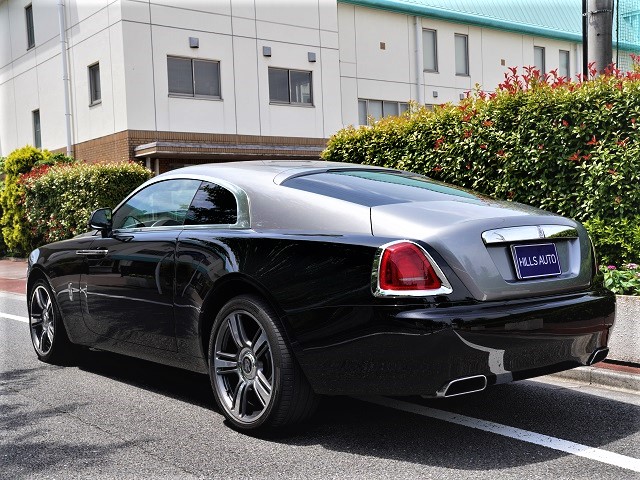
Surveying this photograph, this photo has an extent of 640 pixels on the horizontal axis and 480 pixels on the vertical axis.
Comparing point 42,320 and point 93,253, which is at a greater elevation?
point 93,253

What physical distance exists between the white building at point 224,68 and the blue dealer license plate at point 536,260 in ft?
57.2

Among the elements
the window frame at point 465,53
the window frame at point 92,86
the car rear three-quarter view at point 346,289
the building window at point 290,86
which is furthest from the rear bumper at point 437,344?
the window frame at point 465,53

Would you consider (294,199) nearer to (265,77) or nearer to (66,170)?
(66,170)

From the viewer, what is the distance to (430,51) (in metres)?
29.5

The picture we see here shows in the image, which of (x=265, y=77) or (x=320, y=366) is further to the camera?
(x=265, y=77)

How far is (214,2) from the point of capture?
22688mm

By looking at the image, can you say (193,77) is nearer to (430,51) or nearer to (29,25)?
(29,25)

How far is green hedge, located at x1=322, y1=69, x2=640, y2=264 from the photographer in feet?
24.2

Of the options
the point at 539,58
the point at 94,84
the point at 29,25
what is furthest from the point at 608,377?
the point at 539,58

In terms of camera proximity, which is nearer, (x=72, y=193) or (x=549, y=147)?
(x=549, y=147)

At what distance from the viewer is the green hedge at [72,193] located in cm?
1664

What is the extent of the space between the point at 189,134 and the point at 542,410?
725 inches

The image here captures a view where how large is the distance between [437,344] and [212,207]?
1944 millimetres

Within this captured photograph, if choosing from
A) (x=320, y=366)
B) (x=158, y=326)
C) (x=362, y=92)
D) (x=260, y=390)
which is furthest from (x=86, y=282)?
(x=362, y=92)
